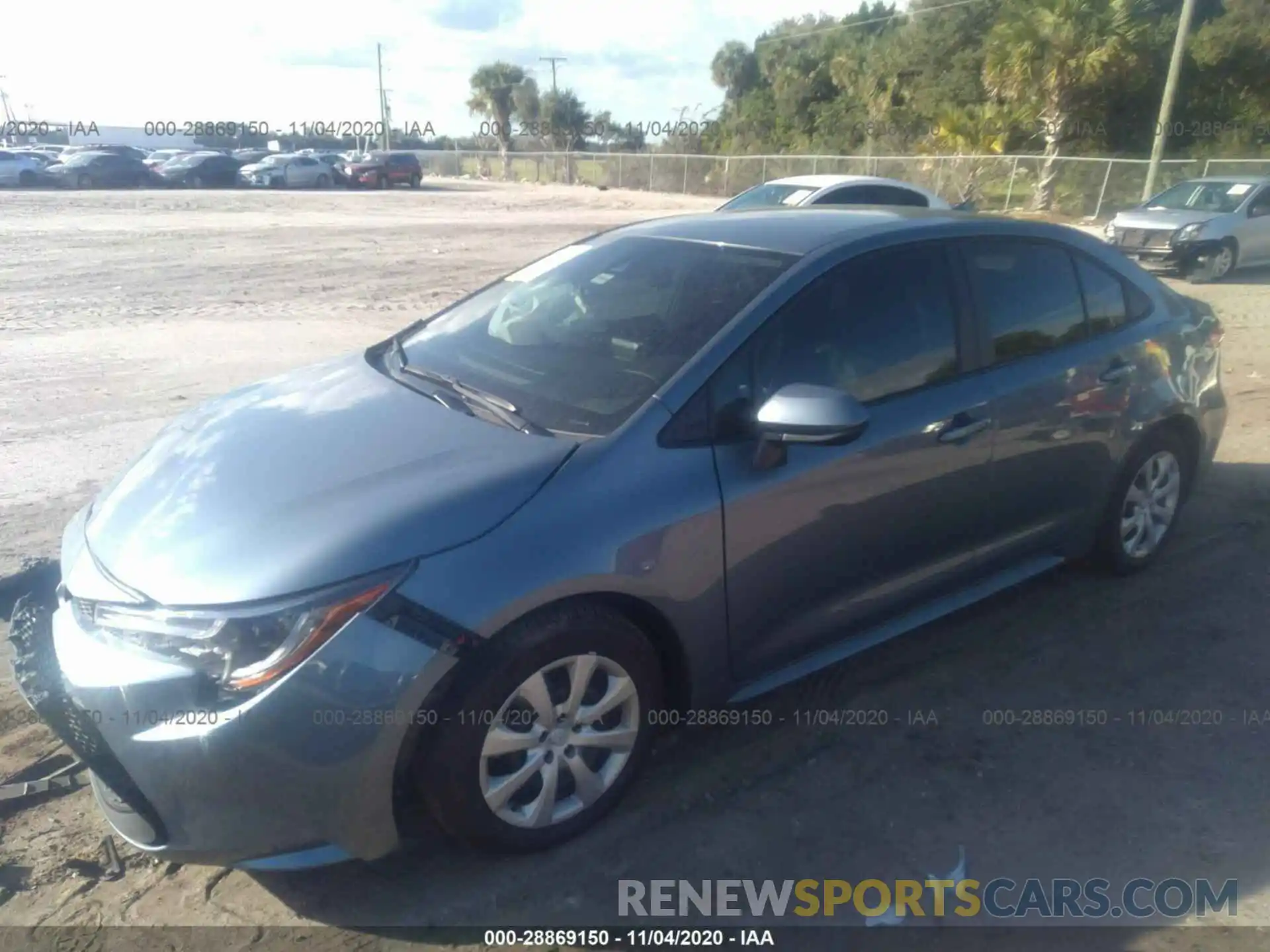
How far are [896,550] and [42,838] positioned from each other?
284 centimetres

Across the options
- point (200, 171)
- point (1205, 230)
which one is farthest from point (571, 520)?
point (200, 171)

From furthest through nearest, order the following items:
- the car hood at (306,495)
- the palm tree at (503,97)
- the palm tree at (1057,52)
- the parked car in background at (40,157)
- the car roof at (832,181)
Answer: the palm tree at (503,97) → the parked car in background at (40,157) → the palm tree at (1057,52) → the car roof at (832,181) → the car hood at (306,495)

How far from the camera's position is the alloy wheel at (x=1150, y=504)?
459 centimetres

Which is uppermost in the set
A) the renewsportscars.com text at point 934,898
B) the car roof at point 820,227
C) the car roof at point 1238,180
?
the car roof at point 820,227

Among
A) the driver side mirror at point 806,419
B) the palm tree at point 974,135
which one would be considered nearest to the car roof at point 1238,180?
the palm tree at point 974,135

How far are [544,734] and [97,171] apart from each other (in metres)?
41.2

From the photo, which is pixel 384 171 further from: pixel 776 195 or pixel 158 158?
pixel 776 195

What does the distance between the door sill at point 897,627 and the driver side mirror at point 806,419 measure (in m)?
0.74

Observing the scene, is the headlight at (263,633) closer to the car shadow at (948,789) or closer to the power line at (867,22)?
the car shadow at (948,789)

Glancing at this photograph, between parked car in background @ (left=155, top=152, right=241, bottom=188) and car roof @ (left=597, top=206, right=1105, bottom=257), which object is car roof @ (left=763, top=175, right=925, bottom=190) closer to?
car roof @ (left=597, top=206, right=1105, bottom=257)

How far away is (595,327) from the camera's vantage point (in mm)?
3637

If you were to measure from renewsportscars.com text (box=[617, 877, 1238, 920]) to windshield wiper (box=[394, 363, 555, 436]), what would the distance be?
1.34 m

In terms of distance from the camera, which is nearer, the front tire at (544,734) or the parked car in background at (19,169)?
the front tire at (544,734)

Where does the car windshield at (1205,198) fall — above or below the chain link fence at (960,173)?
above
